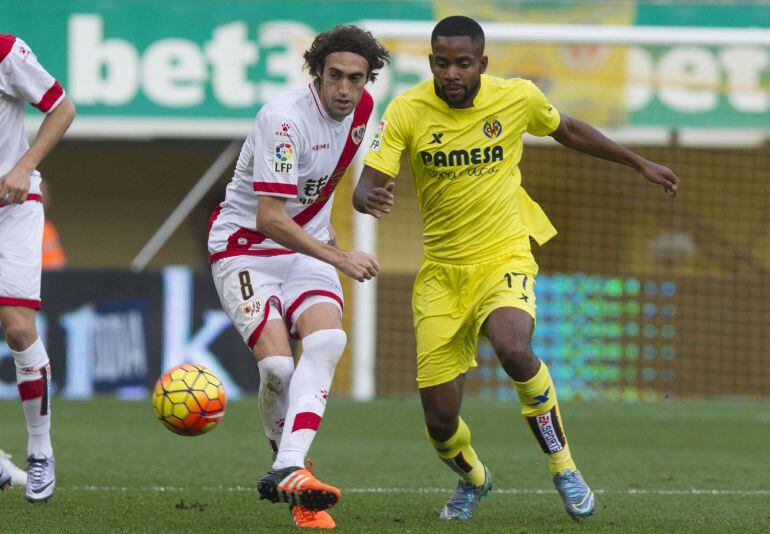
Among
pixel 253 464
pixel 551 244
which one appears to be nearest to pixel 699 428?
pixel 253 464

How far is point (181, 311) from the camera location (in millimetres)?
14281

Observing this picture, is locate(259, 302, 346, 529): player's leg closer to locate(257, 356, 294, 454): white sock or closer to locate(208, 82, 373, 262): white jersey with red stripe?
locate(257, 356, 294, 454): white sock

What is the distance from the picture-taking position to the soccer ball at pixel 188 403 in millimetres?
6098

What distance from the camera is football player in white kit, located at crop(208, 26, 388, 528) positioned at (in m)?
5.86

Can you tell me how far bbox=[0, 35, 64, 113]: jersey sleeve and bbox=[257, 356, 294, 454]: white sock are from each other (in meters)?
1.72

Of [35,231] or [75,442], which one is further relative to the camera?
[75,442]

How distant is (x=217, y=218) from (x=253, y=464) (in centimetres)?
267

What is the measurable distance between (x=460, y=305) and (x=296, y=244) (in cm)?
102

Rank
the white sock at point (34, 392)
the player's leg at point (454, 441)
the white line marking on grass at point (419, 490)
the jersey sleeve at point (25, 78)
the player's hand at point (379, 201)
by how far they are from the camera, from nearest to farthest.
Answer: the player's hand at point (379, 201) → the player's leg at point (454, 441) → the jersey sleeve at point (25, 78) → the white sock at point (34, 392) → the white line marking on grass at point (419, 490)

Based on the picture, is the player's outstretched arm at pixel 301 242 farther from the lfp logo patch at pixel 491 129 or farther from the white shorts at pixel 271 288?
the lfp logo patch at pixel 491 129

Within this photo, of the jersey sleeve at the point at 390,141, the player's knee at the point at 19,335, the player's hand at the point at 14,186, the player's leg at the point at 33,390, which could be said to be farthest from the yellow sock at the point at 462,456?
the player's hand at the point at 14,186

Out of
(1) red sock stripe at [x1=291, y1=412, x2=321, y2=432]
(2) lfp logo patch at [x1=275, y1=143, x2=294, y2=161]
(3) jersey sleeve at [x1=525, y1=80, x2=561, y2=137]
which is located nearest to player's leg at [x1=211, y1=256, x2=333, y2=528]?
(1) red sock stripe at [x1=291, y1=412, x2=321, y2=432]

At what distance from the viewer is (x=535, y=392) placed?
6.21 m

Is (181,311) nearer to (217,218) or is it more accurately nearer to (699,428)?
(699,428)
